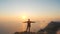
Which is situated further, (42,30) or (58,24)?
(42,30)

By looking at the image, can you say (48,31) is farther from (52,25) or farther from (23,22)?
(23,22)

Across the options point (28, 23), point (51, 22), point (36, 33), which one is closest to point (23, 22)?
point (28, 23)

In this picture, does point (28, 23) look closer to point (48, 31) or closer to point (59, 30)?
point (48, 31)

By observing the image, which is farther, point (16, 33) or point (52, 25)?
point (16, 33)

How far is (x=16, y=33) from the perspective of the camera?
12094 mm

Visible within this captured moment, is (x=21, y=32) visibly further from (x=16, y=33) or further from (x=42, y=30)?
(x=42, y=30)

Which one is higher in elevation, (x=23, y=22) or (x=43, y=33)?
(x=23, y=22)

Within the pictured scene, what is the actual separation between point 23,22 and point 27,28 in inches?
19.9

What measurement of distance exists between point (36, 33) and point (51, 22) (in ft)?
4.50

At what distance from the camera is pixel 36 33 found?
38.8ft

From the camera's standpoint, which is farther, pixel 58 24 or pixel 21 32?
pixel 21 32

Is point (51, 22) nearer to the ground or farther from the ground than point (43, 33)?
farther from the ground

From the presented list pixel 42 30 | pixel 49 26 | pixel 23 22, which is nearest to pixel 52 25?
pixel 49 26

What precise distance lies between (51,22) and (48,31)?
65cm
